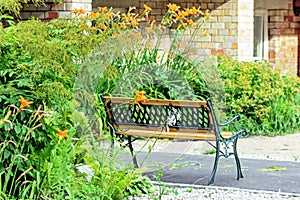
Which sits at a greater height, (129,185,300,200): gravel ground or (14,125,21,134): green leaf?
(14,125,21,134): green leaf

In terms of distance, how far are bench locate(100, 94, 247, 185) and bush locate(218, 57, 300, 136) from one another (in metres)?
3.43

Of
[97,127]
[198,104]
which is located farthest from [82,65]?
[198,104]

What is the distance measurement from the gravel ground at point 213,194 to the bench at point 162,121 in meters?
0.52

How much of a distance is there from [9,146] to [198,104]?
232 cm

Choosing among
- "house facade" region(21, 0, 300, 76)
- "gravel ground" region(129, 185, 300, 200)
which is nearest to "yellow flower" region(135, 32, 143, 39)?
"house facade" region(21, 0, 300, 76)

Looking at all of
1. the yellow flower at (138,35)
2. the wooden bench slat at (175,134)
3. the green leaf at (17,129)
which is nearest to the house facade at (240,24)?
the yellow flower at (138,35)

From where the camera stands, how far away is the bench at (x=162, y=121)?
7.04m

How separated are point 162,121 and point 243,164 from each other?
1333 millimetres

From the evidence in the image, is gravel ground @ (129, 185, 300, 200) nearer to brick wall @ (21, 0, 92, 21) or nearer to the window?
brick wall @ (21, 0, 92, 21)

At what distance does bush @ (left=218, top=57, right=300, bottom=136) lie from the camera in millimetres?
10602

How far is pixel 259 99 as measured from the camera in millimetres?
10648

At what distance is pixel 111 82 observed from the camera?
8.81 meters

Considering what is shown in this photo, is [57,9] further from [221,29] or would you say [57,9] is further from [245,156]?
[221,29]

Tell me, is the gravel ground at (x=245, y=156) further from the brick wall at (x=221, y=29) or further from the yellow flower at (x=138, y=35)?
the brick wall at (x=221, y=29)
